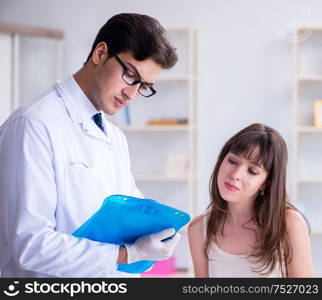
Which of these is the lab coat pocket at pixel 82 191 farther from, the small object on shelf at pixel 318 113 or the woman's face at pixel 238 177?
the small object on shelf at pixel 318 113

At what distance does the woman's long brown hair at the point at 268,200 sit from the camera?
1.78 metres

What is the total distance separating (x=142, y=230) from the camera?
55.1 inches

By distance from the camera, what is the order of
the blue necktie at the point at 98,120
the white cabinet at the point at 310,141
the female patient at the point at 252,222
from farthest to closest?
the white cabinet at the point at 310,141 < the female patient at the point at 252,222 < the blue necktie at the point at 98,120

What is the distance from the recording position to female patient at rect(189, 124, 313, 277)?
1.78 meters

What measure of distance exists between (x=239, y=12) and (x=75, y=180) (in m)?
3.10

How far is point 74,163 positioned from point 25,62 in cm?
282

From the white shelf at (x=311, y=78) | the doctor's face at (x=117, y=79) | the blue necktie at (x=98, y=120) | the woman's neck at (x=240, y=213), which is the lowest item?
the woman's neck at (x=240, y=213)

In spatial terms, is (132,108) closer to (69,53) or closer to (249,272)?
(69,53)

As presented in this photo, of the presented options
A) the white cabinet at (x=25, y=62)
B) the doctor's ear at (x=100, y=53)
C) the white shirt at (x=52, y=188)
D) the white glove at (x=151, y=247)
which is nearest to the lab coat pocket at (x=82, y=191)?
the white shirt at (x=52, y=188)

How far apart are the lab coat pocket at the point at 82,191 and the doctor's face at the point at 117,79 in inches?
6.4

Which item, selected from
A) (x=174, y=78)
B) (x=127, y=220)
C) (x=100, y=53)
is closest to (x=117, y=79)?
(x=100, y=53)

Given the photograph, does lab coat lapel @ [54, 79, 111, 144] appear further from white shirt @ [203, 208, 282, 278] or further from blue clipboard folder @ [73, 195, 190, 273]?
white shirt @ [203, 208, 282, 278]

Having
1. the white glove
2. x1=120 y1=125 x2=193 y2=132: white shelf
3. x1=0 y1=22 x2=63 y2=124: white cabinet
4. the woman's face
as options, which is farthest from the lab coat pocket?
x1=120 y1=125 x2=193 y2=132: white shelf

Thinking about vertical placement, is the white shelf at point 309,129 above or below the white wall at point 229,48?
below
